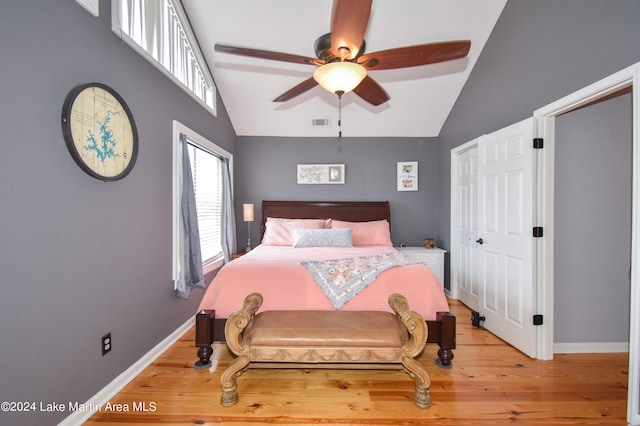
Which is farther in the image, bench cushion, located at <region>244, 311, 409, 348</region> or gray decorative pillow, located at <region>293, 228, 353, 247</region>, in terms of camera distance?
gray decorative pillow, located at <region>293, 228, 353, 247</region>

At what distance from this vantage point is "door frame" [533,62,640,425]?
1532mm

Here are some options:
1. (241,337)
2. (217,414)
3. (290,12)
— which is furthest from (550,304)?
(290,12)

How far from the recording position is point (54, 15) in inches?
56.8

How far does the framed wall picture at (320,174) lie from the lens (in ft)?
14.3

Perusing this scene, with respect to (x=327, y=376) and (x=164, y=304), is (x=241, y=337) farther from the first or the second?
(x=164, y=304)

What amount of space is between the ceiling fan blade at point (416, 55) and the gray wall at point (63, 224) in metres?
1.68

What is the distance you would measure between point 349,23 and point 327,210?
2.89 m

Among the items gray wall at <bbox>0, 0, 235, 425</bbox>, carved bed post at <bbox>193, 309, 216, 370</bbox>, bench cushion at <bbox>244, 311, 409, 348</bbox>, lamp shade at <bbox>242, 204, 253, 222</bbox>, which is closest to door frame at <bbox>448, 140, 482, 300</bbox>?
bench cushion at <bbox>244, 311, 409, 348</bbox>

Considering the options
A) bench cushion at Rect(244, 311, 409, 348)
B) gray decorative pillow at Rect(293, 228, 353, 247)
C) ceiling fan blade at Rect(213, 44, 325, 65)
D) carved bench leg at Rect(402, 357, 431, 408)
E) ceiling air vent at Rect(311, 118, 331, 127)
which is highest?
ceiling air vent at Rect(311, 118, 331, 127)

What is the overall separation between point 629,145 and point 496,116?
3.34 ft

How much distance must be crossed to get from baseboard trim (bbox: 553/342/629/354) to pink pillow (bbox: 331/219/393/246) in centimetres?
191

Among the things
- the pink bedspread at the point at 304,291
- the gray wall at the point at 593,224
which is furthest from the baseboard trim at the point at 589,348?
the pink bedspread at the point at 304,291

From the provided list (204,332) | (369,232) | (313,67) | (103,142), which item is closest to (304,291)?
(204,332)

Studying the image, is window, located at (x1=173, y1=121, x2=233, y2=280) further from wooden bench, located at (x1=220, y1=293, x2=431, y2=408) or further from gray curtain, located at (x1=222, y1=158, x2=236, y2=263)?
wooden bench, located at (x1=220, y1=293, x2=431, y2=408)
